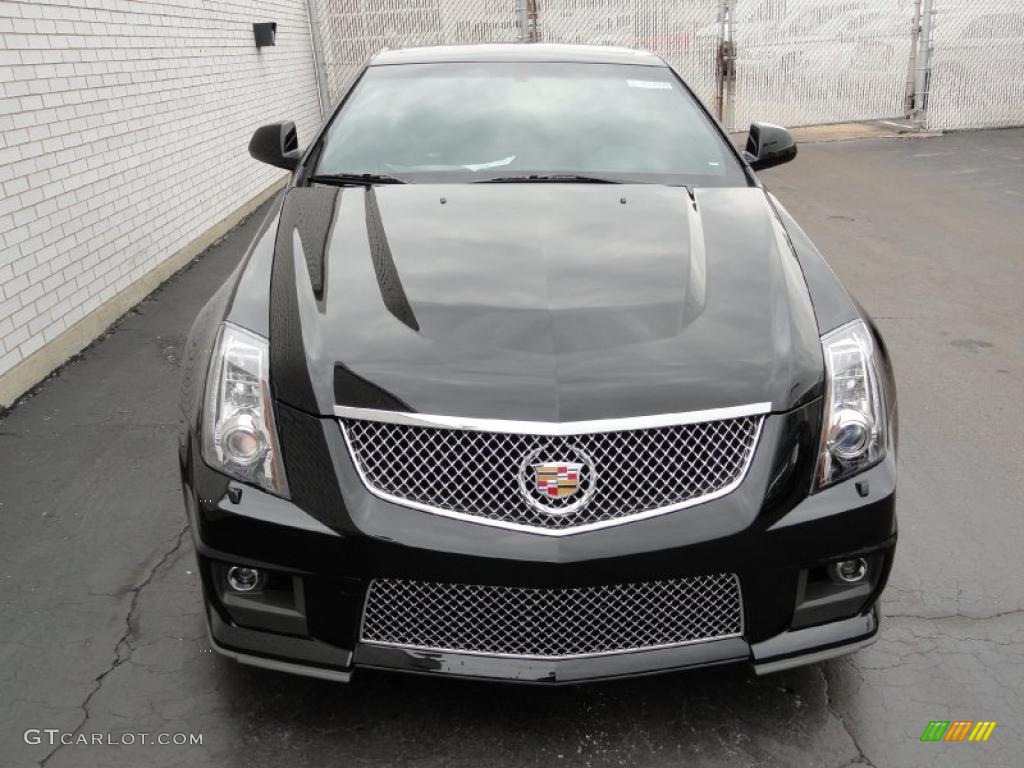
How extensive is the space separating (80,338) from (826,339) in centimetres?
441

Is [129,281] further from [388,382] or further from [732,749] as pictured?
[732,749]

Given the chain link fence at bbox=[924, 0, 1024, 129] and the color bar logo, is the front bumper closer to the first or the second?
the color bar logo

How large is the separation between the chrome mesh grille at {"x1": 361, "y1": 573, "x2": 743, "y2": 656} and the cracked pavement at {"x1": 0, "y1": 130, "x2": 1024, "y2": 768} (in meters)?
0.32

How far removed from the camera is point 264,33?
10453mm

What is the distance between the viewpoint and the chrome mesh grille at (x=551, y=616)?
7.43 ft

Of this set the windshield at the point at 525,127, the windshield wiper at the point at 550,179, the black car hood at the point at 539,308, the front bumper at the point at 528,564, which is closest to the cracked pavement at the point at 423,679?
the front bumper at the point at 528,564

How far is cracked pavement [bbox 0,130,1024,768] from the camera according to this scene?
8.07 feet

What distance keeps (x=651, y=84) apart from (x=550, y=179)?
3.25 feet

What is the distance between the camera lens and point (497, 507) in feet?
7.28

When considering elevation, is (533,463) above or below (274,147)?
below

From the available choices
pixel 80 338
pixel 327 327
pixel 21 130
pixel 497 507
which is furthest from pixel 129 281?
pixel 497 507

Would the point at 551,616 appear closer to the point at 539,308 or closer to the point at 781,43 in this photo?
the point at 539,308

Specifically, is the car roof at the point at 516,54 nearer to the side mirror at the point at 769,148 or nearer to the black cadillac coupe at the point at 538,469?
the side mirror at the point at 769,148

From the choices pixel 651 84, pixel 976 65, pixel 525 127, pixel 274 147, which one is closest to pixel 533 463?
pixel 525 127
